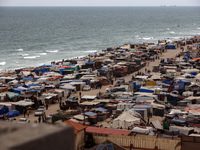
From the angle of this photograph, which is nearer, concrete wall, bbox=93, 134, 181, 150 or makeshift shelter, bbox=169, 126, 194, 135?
concrete wall, bbox=93, 134, 181, 150

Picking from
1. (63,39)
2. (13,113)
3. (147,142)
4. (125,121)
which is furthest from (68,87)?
(63,39)

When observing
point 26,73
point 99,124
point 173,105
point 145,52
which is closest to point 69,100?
point 99,124

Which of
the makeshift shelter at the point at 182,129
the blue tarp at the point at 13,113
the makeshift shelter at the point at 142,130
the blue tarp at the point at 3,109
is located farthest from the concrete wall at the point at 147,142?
the blue tarp at the point at 3,109

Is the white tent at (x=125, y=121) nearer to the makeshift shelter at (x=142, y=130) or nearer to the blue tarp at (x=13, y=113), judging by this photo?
the makeshift shelter at (x=142, y=130)

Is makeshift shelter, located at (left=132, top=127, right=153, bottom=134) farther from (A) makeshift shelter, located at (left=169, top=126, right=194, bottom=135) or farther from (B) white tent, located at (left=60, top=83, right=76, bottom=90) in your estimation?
(B) white tent, located at (left=60, top=83, right=76, bottom=90)

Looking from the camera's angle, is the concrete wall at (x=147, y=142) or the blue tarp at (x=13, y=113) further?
the blue tarp at (x=13, y=113)

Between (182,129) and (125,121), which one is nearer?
(182,129)

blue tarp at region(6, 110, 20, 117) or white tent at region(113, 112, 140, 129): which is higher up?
white tent at region(113, 112, 140, 129)

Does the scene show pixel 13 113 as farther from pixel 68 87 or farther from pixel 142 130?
pixel 142 130

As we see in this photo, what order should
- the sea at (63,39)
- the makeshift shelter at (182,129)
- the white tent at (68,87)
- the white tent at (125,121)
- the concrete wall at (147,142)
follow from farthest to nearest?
the sea at (63,39)
the white tent at (68,87)
the white tent at (125,121)
the makeshift shelter at (182,129)
the concrete wall at (147,142)

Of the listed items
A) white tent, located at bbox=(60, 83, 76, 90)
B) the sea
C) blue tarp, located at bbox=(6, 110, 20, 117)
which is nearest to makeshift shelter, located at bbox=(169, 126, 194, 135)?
blue tarp, located at bbox=(6, 110, 20, 117)

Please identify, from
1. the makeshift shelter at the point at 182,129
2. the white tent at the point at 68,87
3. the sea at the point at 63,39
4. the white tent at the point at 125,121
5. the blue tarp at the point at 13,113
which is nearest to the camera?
the makeshift shelter at the point at 182,129

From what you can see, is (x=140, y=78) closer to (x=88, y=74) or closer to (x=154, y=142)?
(x=88, y=74)
